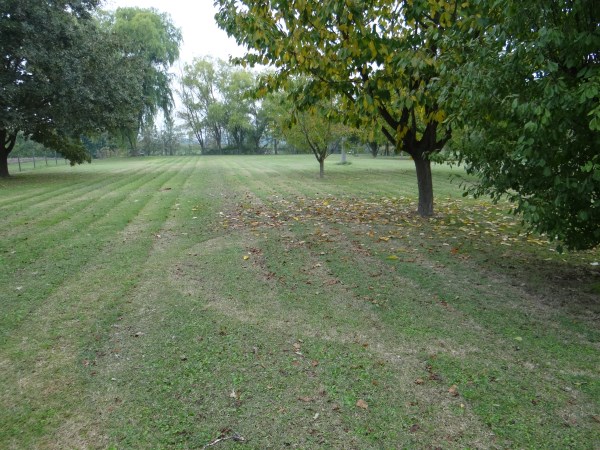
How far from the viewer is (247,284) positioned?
5.05m

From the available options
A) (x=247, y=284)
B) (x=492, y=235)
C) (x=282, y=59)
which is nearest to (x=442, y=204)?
(x=492, y=235)

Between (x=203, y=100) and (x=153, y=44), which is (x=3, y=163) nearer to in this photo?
(x=153, y=44)

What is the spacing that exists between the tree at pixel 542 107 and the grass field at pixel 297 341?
43.4 inches

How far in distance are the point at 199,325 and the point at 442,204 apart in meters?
8.92

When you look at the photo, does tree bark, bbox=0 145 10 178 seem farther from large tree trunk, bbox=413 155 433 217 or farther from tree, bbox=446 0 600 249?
tree, bbox=446 0 600 249

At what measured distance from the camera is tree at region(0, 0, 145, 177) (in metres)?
15.3

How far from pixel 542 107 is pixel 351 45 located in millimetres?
3592

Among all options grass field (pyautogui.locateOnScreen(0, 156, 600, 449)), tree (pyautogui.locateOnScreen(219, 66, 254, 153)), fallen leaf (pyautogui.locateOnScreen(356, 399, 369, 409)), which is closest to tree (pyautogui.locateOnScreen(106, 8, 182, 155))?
tree (pyautogui.locateOnScreen(219, 66, 254, 153))

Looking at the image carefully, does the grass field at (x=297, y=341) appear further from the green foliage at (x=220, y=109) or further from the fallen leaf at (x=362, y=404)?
the green foliage at (x=220, y=109)

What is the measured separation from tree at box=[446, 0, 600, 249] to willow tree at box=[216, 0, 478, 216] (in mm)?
1507

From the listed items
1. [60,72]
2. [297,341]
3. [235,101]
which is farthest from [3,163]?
[235,101]

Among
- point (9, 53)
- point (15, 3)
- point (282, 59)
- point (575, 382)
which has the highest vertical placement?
point (15, 3)

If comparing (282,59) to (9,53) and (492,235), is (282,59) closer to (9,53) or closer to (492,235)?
(492,235)

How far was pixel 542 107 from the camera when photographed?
11.0 ft
